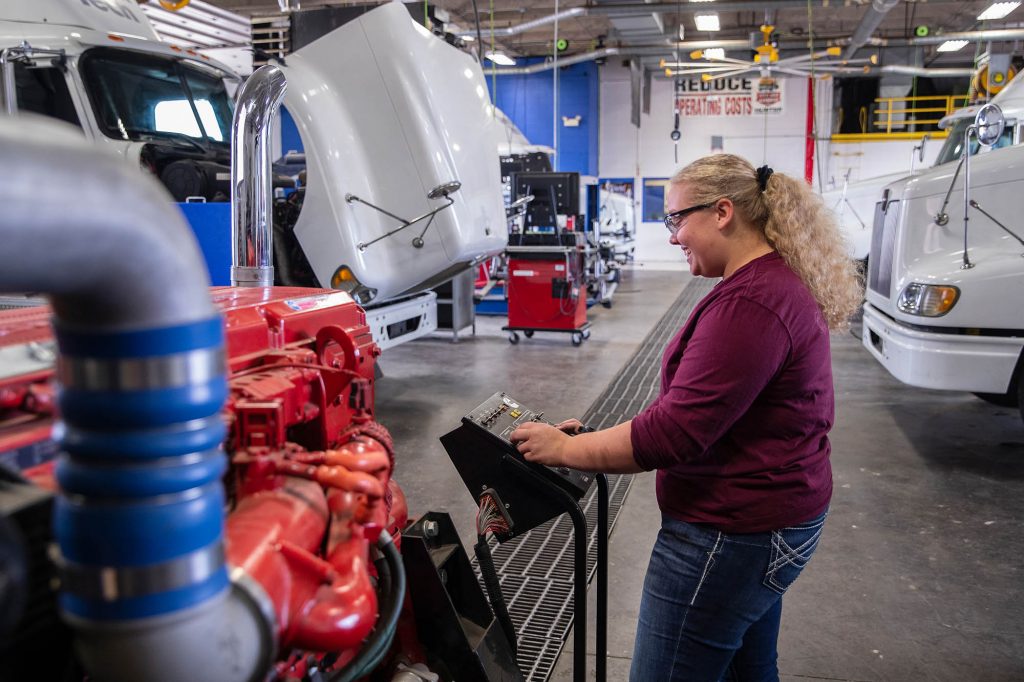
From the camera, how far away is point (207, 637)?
940mm

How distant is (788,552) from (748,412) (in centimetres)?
37

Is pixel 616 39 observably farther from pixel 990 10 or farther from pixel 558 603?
pixel 558 603

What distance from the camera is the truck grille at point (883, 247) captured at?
6.26 m

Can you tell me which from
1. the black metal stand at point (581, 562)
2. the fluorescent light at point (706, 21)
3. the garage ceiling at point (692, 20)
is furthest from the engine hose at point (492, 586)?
the fluorescent light at point (706, 21)

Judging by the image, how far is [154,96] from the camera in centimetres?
650

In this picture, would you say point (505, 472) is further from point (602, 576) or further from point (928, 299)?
point (928, 299)

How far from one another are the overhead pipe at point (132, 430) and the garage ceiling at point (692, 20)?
15.0 meters

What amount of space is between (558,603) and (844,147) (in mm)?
21571

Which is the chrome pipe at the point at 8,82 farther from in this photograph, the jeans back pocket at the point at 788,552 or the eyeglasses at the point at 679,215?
the jeans back pocket at the point at 788,552

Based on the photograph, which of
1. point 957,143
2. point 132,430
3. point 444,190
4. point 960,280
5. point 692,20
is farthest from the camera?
point 692,20

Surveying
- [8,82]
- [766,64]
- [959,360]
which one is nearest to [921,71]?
[766,64]

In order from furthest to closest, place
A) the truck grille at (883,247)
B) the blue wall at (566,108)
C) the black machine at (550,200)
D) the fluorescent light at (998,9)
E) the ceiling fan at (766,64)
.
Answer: the blue wall at (566,108)
the ceiling fan at (766,64)
the fluorescent light at (998,9)
the black machine at (550,200)
the truck grille at (883,247)

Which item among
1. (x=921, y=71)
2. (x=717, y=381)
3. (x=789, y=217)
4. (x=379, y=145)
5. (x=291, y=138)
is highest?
(x=921, y=71)

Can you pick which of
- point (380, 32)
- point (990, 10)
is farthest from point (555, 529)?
point (990, 10)
